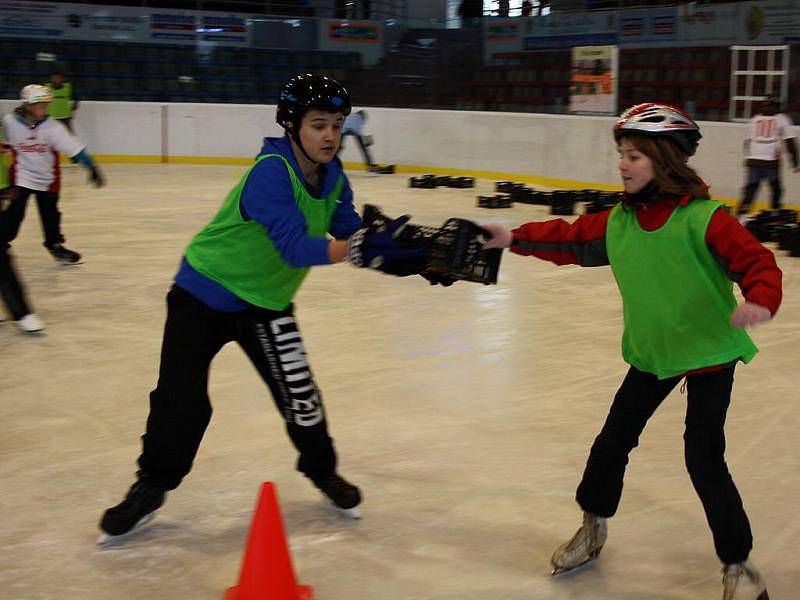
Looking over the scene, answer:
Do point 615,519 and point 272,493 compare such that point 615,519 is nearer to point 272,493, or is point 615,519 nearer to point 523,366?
point 272,493

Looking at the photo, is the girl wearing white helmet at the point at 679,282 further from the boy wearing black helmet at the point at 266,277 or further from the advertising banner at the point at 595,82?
the advertising banner at the point at 595,82

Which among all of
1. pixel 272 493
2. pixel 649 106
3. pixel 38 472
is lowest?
pixel 38 472

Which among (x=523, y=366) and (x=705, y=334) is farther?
(x=523, y=366)

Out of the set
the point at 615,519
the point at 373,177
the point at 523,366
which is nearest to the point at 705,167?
the point at 373,177

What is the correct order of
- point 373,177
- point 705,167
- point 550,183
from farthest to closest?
point 373,177 → point 550,183 → point 705,167

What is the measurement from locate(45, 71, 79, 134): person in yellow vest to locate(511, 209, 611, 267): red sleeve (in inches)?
536

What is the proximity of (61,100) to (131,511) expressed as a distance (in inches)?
526

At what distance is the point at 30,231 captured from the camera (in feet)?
31.2

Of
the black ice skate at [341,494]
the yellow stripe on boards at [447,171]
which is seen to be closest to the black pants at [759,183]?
the yellow stripe on boards at [447,171]

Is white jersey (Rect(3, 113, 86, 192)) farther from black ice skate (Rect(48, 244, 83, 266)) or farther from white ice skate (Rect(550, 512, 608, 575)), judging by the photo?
white ice skate (Rect(550, 512, 608, 575))

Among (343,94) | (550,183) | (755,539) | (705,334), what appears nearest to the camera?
(705,334)

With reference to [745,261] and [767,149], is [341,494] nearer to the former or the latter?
[745,261]

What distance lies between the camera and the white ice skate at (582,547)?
2.86m

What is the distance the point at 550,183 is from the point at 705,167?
2.41m
